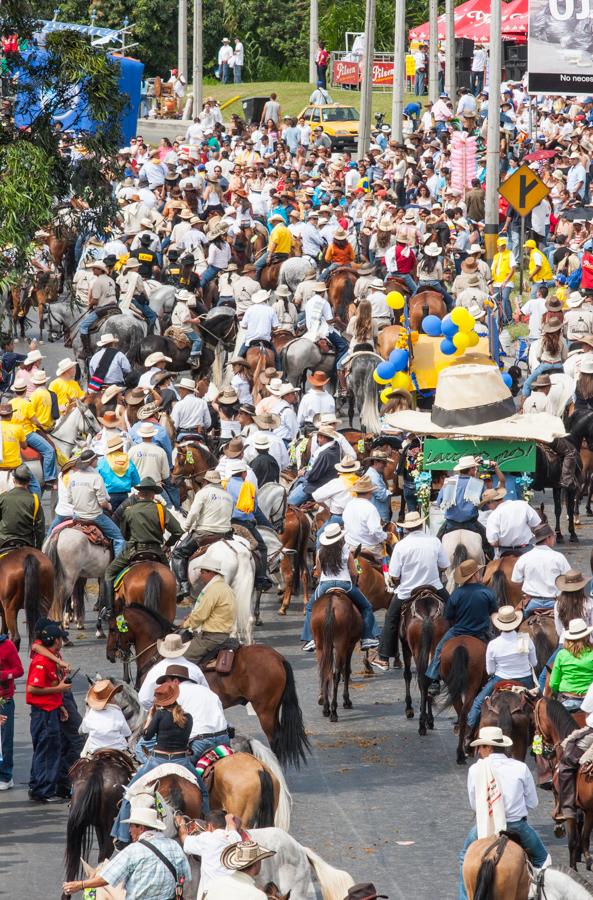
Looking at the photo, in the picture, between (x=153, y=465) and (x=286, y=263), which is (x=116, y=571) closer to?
(x=153, y=465)

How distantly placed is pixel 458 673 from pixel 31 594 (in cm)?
488

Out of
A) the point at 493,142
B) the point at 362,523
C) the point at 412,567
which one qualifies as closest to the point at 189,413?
the point at 362,523

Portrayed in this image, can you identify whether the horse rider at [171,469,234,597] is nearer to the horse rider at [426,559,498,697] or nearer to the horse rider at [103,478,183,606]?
the horse rider at [103,478,183,606]

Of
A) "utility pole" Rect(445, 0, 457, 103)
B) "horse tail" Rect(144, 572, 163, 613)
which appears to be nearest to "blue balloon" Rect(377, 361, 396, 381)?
"horse tail" Rect(144, 572, 163, 613)

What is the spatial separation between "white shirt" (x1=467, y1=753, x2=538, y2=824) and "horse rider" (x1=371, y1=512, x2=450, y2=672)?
4992 mm

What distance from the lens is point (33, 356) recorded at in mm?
23703

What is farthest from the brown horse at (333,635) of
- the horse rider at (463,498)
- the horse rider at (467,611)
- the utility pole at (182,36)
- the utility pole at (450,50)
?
the utility pole at (182,36)

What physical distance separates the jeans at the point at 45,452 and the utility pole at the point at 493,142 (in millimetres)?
14489

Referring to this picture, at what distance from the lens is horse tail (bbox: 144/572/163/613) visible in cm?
1792

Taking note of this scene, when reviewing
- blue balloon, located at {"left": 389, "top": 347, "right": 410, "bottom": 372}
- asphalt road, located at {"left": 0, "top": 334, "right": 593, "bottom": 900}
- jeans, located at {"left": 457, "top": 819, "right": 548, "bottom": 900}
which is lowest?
asphalt road, located at {"left": 0, "top": 334, "right": 593, "bottom": 900}

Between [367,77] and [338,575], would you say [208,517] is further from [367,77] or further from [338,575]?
[367,77]

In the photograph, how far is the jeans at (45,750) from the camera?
14875 mm

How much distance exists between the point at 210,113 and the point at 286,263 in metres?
24.0

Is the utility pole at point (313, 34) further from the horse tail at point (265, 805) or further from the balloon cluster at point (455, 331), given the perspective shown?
the horse tail at point (265, 805)
